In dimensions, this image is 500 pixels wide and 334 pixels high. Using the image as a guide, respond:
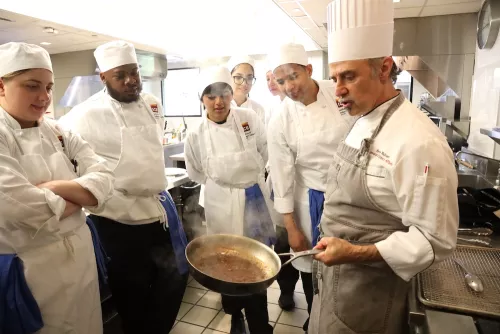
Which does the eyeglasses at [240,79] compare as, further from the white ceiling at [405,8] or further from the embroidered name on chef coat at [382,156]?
the embroidered name on chef coat at [382,156]

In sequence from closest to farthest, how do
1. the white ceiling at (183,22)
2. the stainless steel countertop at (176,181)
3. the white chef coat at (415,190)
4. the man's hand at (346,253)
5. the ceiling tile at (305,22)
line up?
1. the white chef coat at (415,190)
2. the man's hand at (346,253)
3. the stainless steel countertop at (176,181)
4. the white ceiling at (183,22)
5. the ceiling tile at (305,22)

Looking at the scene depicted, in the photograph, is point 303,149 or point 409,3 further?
point 409,3

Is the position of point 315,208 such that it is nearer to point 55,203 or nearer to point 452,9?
point 55,203

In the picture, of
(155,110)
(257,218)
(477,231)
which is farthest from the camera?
(257,218)

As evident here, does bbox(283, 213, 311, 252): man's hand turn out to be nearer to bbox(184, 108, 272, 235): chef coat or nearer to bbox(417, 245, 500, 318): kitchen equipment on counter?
bbox(184, 108, 272, 235): chef coat

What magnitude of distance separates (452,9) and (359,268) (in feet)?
11.5

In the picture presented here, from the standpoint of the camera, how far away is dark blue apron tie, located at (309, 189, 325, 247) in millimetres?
1956

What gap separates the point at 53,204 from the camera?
4.20 ft

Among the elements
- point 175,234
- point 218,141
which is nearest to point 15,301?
point 175,234

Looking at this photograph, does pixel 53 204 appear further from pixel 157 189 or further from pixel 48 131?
pixel 157 189

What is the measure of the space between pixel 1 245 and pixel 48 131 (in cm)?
48

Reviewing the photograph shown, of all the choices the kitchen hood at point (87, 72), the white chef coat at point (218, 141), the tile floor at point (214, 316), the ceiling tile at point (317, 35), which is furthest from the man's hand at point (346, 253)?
the kitchen hood at point (87, 72)

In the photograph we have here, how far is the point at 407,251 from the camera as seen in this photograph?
101 centimetres

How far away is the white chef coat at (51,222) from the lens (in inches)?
48.9
